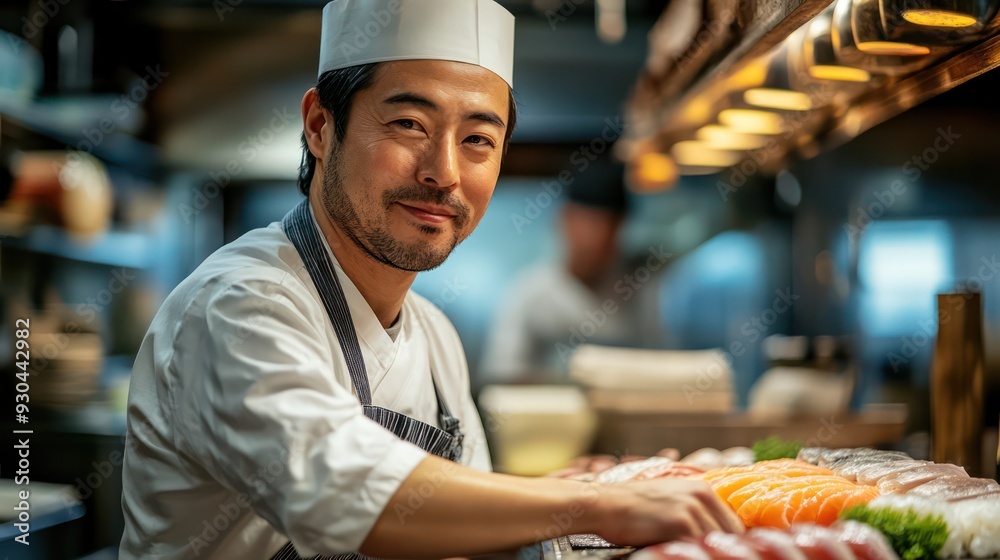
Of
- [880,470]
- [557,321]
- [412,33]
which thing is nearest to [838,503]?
[880,470]

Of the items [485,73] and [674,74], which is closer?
[485,73]

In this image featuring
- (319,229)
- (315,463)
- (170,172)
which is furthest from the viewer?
(170,172)

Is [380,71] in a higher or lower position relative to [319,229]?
higher

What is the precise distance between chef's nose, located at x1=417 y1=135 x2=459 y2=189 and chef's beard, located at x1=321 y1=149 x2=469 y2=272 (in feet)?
0.07

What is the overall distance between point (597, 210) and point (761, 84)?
272 cm

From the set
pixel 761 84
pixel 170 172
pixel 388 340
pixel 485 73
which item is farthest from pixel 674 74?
pixel 170 172

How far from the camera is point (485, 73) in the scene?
1.64 metres

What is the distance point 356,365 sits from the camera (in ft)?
5.15

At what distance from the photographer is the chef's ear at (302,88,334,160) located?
1716mm

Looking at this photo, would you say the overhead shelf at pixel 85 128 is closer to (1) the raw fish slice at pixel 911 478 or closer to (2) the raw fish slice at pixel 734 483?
(2) the raw fish slice at pixel 734 483

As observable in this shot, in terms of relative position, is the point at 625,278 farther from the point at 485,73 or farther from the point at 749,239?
the point at 485,73

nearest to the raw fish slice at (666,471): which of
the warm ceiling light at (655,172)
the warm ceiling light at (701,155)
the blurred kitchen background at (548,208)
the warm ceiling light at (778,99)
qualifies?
the warm ceiling light at (778,99)

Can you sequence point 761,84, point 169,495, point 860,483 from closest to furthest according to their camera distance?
point 169,495, point 860,483, point 761,84

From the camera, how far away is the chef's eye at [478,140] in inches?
62.8
